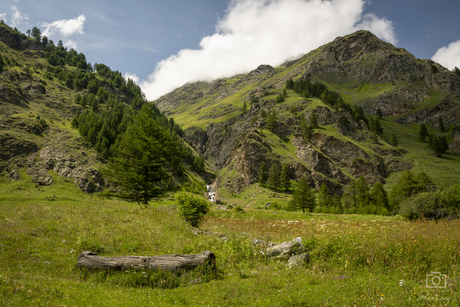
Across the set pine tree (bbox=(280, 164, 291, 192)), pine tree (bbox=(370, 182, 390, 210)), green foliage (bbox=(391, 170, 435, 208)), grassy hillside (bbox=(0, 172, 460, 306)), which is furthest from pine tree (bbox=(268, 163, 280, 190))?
grassy hillside (bbox=(0, 172, 460, 306))

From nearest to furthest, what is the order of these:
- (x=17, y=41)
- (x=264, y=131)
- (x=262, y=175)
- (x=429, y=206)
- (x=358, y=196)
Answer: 1. (x=429, y=206)
2. (x=358, y=196)
3. (x=262, y=175)
4. (x=264, y=131)
5. (x=17, y=41)

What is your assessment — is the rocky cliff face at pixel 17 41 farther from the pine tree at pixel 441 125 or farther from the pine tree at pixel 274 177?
the pine tree at pixel 441 125

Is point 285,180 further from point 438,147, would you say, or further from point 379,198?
point 438,147

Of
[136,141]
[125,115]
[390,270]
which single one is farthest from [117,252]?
[125,115]

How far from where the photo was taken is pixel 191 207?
51.8ft

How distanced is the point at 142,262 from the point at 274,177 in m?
78.3

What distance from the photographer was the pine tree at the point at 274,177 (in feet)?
271

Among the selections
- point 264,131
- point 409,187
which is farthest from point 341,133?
point 409,187

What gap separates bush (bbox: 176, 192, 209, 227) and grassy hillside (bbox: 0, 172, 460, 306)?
2.62 m

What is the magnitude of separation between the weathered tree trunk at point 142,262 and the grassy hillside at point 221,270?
0.29 m

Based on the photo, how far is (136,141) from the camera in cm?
2181

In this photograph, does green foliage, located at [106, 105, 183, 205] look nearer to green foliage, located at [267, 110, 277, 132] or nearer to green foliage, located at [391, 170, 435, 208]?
green foliage, located at [391, 170, 435, 208]

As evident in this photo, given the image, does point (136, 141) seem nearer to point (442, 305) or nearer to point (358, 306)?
point (358, 306)

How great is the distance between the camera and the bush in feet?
51.2
